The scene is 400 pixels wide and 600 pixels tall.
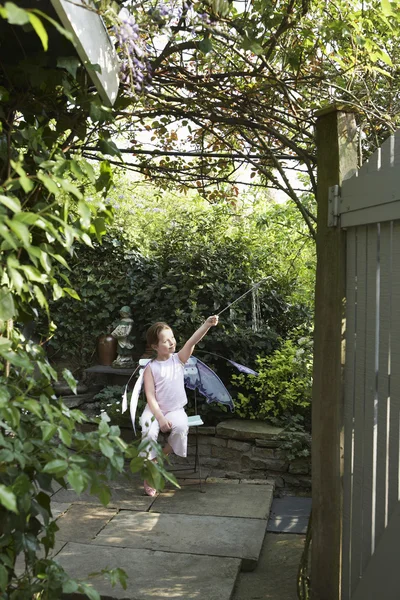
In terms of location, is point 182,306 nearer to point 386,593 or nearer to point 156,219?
point 156,219

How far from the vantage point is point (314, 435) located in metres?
2.90

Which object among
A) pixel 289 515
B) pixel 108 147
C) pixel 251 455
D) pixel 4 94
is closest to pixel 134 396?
pixel 251 455

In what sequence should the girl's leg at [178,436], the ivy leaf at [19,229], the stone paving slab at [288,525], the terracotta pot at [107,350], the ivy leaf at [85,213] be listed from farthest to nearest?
1. the terracotta pot at [107,350]
2. the girl's leg at [178,436]
3. the stone paving slab at [288,525]
4. the ivy leaf at [85,213]
5. the ivy leaf at [19,229]

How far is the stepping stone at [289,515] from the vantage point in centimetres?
457

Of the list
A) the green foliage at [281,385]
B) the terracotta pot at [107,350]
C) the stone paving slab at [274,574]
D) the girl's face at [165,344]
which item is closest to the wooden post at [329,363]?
the stone paving slab at [274,574]

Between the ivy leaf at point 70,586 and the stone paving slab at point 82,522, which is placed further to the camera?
the stone paving slab at point 82,522

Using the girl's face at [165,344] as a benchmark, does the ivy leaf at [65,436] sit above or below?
below

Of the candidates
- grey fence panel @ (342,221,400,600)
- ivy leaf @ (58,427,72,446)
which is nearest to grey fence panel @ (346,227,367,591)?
grey fence panel @ (342,221,400,600)

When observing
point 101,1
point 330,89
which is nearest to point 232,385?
point 330,89

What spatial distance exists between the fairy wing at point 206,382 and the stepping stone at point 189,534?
116 centimetres

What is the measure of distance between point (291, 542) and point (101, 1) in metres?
3.39

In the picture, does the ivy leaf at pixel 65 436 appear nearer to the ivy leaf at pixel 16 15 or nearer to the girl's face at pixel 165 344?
the ivy leaf at pixel 16 15

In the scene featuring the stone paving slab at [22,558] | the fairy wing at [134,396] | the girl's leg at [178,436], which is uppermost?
the fairy wing at [134,396]

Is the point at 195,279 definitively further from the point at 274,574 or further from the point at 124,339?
the point at 274,574
